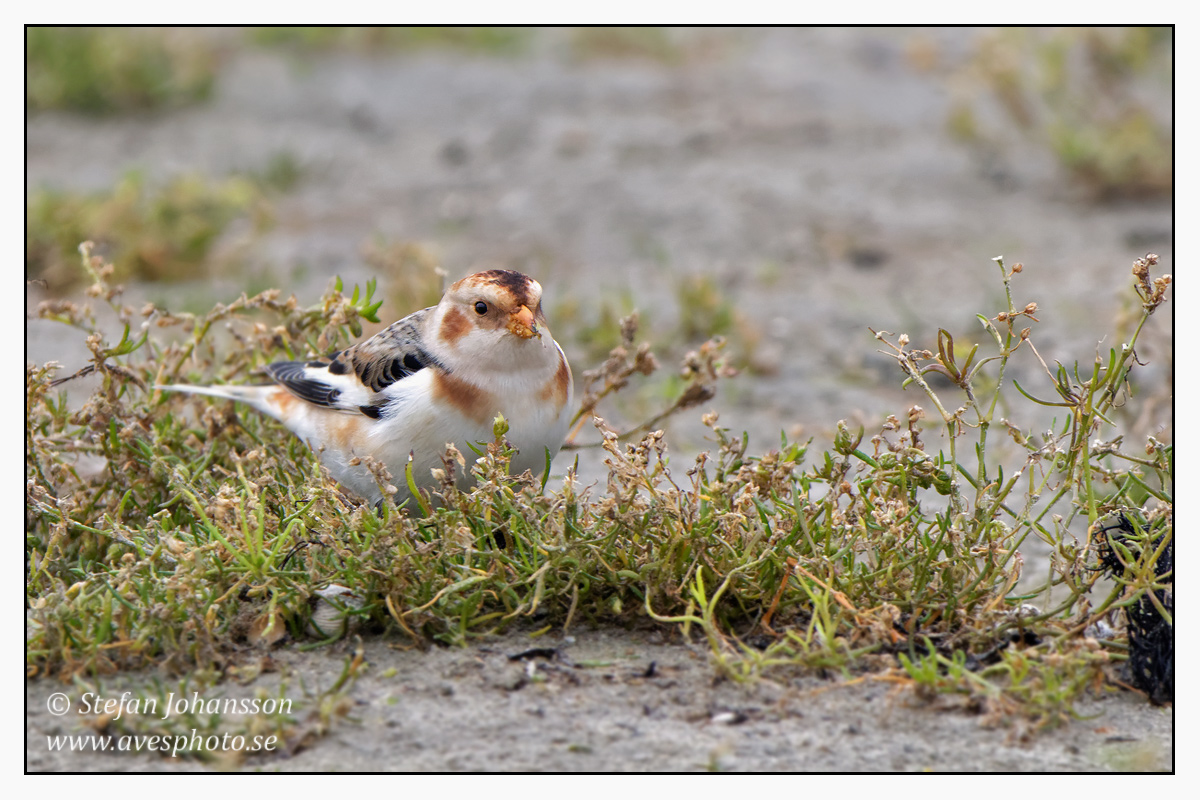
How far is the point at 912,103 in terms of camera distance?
10.1 metres

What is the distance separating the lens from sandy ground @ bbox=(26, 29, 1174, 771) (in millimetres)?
2941

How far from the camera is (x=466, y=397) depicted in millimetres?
3781

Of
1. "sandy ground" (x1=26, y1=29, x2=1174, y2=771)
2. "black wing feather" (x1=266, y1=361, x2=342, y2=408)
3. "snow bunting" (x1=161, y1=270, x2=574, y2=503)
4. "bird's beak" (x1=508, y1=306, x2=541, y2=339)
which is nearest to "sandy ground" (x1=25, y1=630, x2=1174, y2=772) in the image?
"sandy ground" (x1=26, y1=29, x2=1174, y2=771)

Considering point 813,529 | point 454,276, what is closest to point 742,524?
point 813,529

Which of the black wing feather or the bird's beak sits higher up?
A: the bird's beak

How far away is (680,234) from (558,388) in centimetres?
421

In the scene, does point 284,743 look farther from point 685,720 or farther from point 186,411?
point 186,411

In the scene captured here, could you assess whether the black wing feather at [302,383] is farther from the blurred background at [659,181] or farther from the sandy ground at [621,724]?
the blurred background at [659,181]

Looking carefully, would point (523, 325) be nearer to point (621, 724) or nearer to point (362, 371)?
point (362, 371)

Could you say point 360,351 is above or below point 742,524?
→ above

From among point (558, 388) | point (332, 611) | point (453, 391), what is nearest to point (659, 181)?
point (558, 388)

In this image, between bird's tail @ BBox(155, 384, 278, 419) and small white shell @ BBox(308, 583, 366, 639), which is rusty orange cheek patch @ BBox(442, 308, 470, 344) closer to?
bird's tail @ BBox(155, 384, 278, 419)

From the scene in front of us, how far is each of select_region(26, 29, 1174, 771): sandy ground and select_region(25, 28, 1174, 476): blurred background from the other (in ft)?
0.10

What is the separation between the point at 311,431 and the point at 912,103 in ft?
23.5
